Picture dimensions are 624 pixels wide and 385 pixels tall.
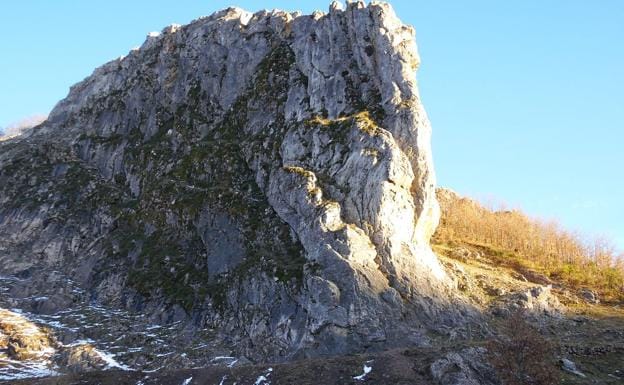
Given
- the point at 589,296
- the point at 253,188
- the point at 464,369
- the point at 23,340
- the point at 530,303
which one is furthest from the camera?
the point at 589,296

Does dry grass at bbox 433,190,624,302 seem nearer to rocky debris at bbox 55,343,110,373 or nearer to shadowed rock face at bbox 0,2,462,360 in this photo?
shadowed rock face at bbox 0,2,462,360

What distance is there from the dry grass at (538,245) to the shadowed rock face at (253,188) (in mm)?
25073

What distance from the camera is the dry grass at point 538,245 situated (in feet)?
212

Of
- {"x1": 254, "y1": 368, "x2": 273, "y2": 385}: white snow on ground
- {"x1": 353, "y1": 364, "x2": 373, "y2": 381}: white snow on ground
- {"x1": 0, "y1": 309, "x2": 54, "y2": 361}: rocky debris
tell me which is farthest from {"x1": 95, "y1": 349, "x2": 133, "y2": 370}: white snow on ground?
{"x1": 353, "y1": 364, "x2": 373, "y2": 381}: white snow on ground

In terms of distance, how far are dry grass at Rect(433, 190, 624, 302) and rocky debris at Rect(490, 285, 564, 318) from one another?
1138 cm

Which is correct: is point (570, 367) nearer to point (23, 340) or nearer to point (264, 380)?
point (264, 380)

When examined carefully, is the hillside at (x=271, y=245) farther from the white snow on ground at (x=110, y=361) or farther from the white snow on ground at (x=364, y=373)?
the white snow on ground at (x=110, y=361)

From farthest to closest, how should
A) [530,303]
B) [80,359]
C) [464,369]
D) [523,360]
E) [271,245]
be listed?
[530,303] < [271,245] < [80,359] < [464,369] < [523,360]

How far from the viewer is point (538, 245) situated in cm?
7725

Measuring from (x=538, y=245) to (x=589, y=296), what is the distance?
19.4m

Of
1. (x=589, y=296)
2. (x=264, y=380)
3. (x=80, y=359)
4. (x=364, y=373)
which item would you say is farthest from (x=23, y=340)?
(x=589, y=296)

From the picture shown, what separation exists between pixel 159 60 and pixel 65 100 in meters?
20.7

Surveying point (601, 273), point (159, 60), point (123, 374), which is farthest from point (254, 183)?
point (601, 273)

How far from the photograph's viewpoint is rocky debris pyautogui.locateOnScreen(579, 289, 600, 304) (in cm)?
5731
